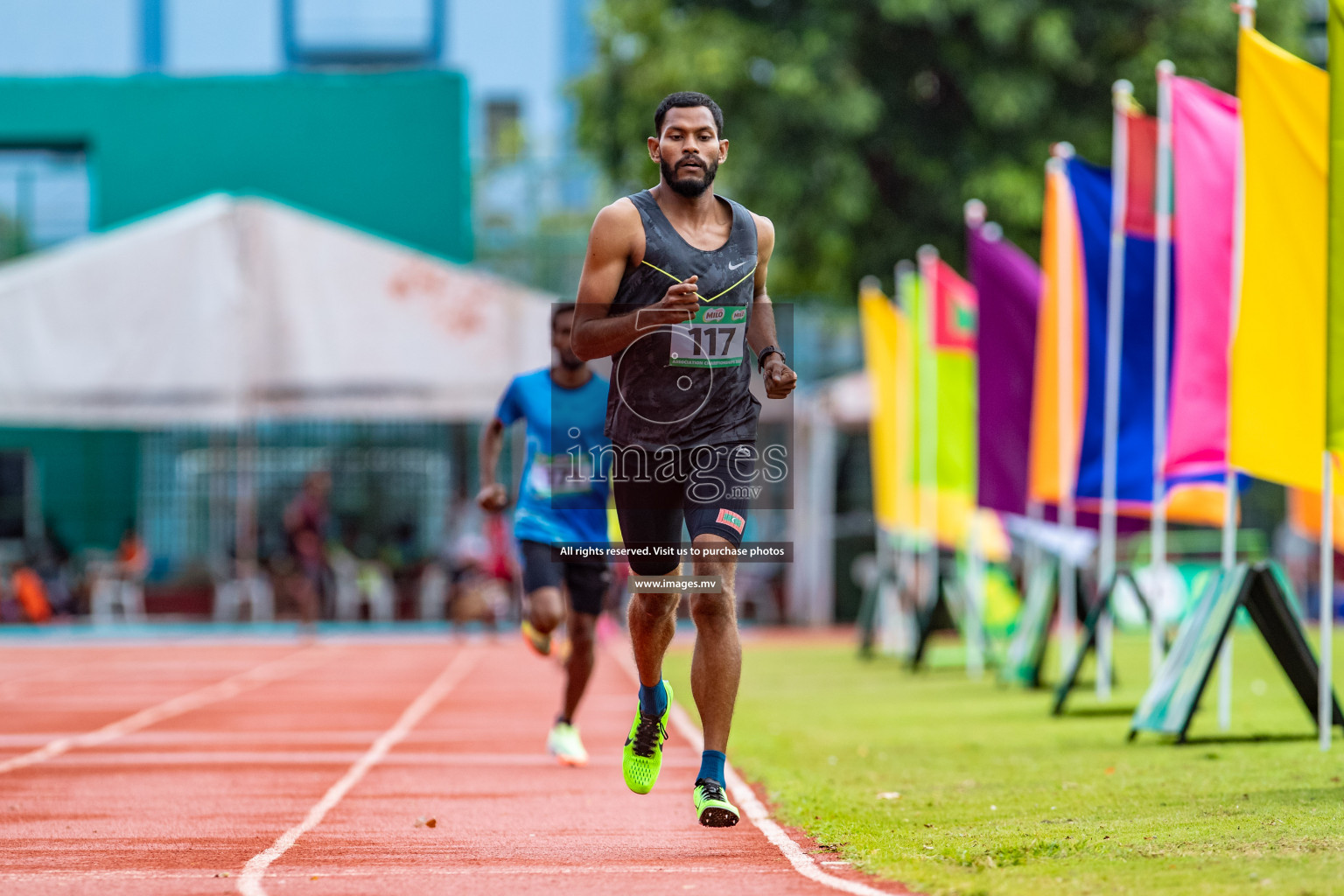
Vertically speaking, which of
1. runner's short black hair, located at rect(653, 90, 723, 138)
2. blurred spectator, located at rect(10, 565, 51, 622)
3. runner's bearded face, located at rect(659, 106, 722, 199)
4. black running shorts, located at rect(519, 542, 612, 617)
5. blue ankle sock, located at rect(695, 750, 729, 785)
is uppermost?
runner's short black hair, located at rect(653, 90, 723, 138)

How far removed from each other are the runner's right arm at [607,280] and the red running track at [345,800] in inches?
63.0

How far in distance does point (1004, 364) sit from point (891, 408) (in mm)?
3777

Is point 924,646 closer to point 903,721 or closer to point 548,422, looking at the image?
point 903,721

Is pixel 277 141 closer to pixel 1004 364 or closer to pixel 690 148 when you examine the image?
pixel 1004 364

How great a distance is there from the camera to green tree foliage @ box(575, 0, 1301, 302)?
23.2m

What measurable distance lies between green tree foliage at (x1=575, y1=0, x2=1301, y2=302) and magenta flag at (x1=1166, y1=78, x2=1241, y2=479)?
12.4 metres

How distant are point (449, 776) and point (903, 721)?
3.69 m

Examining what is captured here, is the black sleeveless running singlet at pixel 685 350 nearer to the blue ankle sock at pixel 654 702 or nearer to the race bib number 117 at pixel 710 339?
the race bib number 117 at pixel 710 339

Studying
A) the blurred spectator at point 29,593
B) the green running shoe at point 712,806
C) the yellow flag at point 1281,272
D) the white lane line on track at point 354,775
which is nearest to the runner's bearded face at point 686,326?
the green running shoe at point 712,806

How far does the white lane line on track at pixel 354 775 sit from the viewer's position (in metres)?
5.61

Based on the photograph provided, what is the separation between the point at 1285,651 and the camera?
29.8ft

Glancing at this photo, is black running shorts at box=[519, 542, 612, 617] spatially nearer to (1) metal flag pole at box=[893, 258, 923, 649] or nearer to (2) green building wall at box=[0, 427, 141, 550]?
(1) metal flag pole at box=[893, 258, 923, 649]

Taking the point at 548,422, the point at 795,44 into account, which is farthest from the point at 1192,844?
the point at 795,44

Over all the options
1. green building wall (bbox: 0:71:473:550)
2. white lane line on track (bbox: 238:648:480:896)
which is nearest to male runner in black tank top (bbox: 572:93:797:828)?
white lane line on track (bbox: 238:648:480:896)
